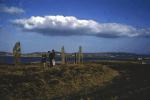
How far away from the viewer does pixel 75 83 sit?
3328 centimetres

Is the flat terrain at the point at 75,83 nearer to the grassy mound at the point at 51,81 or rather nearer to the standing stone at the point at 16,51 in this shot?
the grassy mound at the point at 51,81

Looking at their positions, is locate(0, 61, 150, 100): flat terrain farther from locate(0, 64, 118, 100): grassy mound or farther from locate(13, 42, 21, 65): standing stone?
locate(13, 42, 21, 65): standing stone

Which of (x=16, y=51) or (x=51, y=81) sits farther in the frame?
(x=16, y=51)

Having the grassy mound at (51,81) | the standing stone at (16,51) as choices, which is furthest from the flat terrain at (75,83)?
the standing stone at (16,51)

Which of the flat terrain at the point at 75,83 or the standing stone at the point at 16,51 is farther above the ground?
the standing stone at the point at 16,51

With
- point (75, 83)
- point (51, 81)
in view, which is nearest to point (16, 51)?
point (51, 81)

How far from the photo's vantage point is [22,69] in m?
38.6

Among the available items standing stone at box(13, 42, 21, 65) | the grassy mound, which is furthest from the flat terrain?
standing stone at box(13, 42, 21, 65)

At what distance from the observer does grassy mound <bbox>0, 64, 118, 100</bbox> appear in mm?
29030

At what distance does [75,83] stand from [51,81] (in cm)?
241

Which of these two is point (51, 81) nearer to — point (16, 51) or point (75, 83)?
point (75, 83)

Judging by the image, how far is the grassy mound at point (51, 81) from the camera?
29030mm

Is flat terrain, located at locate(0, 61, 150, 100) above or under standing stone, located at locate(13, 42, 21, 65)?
under

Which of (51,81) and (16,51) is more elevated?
(16,51)
